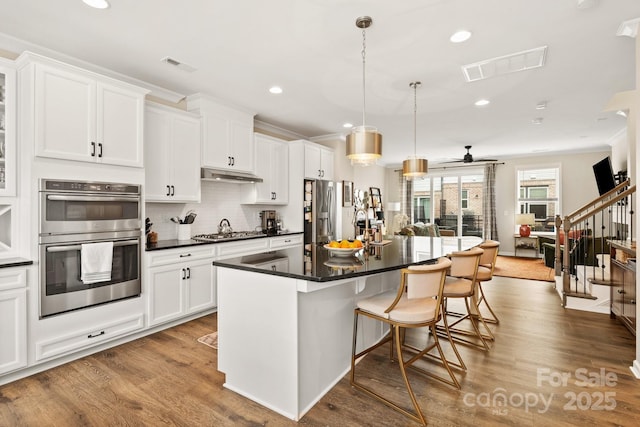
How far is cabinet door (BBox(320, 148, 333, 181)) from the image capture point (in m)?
5.91

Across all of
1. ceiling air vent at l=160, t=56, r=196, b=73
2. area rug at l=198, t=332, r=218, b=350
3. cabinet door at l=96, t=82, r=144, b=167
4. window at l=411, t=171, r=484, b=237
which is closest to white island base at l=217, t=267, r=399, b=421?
area rug at l=198, t=332, r=218, b=350

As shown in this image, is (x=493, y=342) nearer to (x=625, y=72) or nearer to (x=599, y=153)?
(x=625, y=72)

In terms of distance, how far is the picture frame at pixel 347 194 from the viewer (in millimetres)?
6329

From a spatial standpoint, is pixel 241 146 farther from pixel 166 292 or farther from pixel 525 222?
pixel 525 222

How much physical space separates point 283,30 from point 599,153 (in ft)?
28.6

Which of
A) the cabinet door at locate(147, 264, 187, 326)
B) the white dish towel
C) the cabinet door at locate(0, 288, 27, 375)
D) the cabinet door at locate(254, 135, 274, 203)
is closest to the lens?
the cabinet door at locate(0, 288, 27, 375)

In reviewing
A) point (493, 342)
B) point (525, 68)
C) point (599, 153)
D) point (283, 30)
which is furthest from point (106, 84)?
point (599, 153)

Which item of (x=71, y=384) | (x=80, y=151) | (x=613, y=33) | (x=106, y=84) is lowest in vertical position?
(x=71, y=384)

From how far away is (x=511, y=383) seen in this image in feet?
7.80

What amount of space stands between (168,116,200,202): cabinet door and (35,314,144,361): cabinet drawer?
140 centimetres

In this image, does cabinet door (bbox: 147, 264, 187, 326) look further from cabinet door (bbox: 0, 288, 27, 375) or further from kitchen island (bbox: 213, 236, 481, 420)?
kitchen island (bbox: 213, 236, 481, 420)

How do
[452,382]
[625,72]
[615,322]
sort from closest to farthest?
[452,382]
[625,72]
[615,322]

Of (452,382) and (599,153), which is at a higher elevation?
(599,153)

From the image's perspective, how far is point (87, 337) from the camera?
2.81 metres
